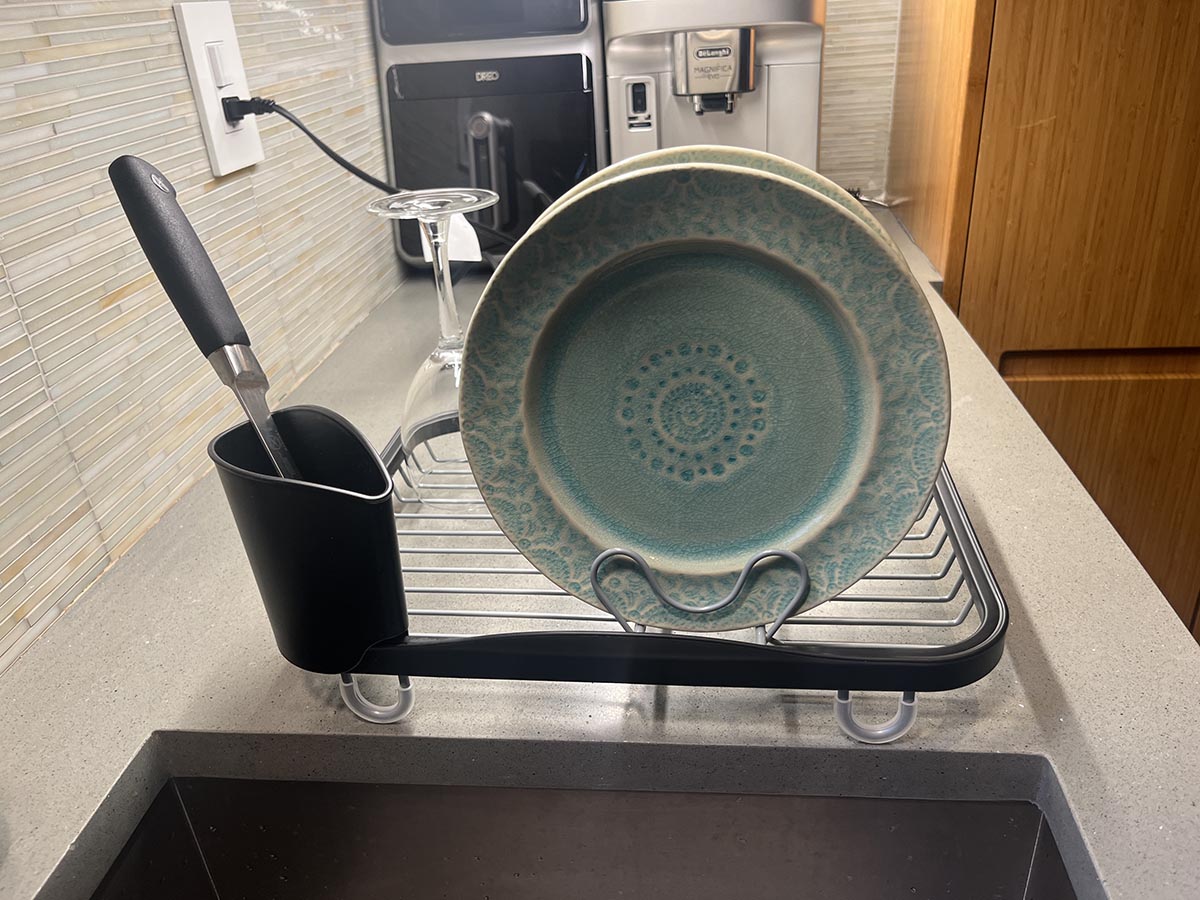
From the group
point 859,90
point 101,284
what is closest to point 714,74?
point 859,90

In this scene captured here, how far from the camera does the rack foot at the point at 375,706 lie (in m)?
0.50

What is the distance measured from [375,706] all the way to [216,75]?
1.90ft

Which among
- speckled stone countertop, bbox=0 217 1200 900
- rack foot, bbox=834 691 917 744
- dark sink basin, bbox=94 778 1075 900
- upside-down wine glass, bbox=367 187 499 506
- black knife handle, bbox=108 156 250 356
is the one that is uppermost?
black knife handle, bbox=108 156 250 356

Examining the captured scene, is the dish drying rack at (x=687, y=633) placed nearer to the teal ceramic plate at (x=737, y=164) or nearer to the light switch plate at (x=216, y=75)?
the teal ceramic plate at (x=737, y=164)

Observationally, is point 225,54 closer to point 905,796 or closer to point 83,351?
point 83,351

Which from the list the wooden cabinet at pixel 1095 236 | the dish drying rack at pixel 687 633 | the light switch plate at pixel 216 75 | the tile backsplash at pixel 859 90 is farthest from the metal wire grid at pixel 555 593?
the tile backsplash at pixel 859 90

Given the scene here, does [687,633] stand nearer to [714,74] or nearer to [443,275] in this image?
[443,275]

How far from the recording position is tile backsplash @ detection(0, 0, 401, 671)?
0.57 metres

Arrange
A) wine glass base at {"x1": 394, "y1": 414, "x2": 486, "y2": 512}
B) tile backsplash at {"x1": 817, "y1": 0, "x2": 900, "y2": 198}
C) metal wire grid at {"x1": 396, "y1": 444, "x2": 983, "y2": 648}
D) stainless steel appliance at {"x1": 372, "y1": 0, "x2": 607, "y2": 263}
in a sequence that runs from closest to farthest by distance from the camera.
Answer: metal wire grid at {"x1": 396, "y1": 444, "x2": 983, "y2": 648}
wine glass base at {"x1": 394, "y1": 414, "x2": 486, "y2": 512}
stainless steel appliance at {"x1": 372, "y1": 0, "x2": 607, "y2": 263}
tile backsplash at {"x1": 817, "y1": 0, "x2": 900, "y2": 198}

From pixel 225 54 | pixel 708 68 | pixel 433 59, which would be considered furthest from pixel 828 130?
pixel 225 54

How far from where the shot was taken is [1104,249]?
41.9 inches

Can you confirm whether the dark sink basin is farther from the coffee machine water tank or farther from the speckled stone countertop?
the coffee machine water tank

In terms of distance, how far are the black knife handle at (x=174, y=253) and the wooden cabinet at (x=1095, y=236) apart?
0.85m

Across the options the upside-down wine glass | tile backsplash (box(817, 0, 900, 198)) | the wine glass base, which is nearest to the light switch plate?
the upside-down wine glass
